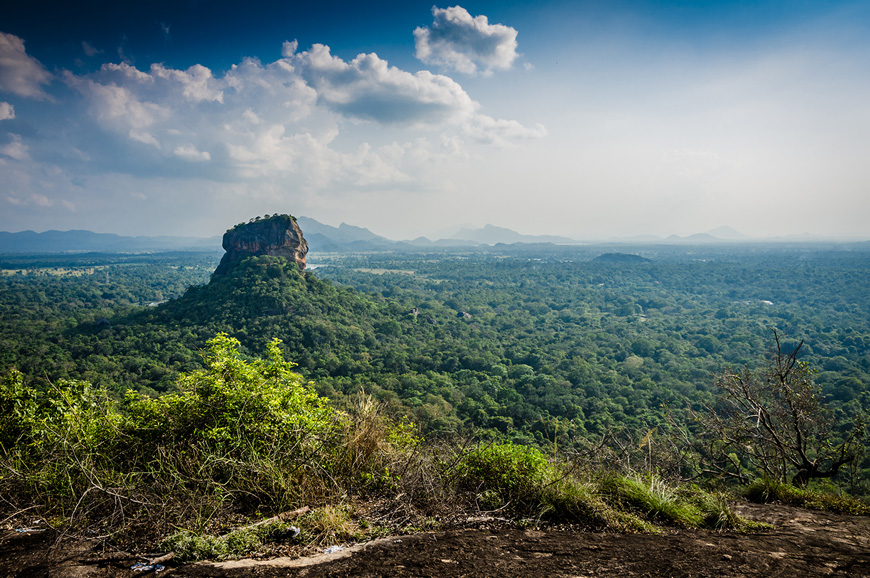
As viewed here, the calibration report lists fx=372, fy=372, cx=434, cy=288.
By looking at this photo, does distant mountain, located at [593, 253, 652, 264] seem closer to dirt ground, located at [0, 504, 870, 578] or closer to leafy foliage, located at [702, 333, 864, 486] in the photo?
leafy foliage, located at [702, 333, 864, 486]

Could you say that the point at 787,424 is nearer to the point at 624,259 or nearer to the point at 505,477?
the point at 505,477

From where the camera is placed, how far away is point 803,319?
58.1 metres

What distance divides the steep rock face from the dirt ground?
4842 centimetres

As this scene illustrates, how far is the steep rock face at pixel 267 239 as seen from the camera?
1895 inches

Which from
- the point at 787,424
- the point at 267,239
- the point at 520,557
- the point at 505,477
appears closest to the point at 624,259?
the point at 267,239

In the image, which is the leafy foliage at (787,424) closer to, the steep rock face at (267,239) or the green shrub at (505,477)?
the green shrub at (505,477)

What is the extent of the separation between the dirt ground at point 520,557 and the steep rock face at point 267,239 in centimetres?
4842

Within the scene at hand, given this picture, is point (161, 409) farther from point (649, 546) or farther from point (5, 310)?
point (5, 310)

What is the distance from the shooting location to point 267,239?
158ft

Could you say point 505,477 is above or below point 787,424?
above

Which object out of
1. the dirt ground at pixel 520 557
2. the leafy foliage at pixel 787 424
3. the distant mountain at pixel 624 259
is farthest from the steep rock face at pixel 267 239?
the distant mountain at pixel 624 259

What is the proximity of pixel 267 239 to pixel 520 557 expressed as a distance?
51120 mm

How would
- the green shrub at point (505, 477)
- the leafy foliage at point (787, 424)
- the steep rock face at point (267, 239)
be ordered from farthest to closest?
the steep rock face at point (267, 239) < the leafy foliage at point (787, 424) < the green shrub at point (505, 477)

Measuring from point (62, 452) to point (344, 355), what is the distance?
3279 centimetres
